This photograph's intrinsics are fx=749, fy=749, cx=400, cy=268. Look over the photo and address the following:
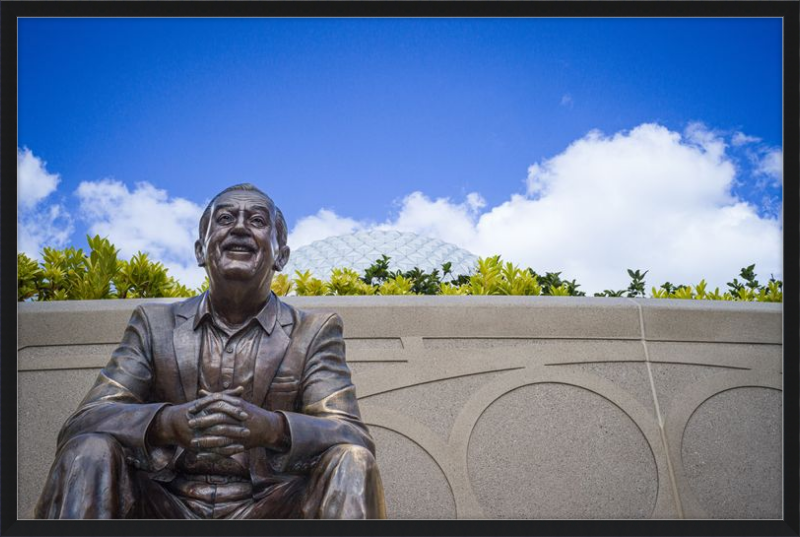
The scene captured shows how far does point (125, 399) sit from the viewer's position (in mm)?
2875

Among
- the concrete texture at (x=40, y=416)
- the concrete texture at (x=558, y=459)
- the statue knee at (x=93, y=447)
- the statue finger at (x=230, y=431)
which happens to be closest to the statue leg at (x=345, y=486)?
the statue finger at (x=230, y=431)

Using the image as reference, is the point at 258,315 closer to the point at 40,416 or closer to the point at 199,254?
the point at 199,254

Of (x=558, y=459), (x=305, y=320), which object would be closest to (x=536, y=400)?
→ (x=558, y=459)

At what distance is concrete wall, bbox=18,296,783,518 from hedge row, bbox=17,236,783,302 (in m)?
0.59

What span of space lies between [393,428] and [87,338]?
8.12 ft

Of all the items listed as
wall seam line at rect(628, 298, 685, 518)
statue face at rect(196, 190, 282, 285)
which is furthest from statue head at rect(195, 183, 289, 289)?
wall seam line at rect(628, 298, 685, 518)

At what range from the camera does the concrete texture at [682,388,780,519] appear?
5773 millimetres

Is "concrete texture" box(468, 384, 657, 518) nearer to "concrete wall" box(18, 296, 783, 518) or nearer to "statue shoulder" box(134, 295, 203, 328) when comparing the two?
"concrete wall" box(18, 296, 783, 518)

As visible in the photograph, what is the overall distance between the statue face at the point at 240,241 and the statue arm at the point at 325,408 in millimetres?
366

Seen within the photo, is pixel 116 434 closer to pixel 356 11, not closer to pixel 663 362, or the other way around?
pixel 356 11

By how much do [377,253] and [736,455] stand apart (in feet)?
12.5

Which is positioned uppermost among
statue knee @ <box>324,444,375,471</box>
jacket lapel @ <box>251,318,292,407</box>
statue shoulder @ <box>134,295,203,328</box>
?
statue shoulder @ <box>134,295,203,328</box>

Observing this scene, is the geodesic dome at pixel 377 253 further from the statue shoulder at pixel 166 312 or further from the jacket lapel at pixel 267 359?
the jacket lapel at pixel 267 359

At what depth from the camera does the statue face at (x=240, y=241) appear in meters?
3.00
